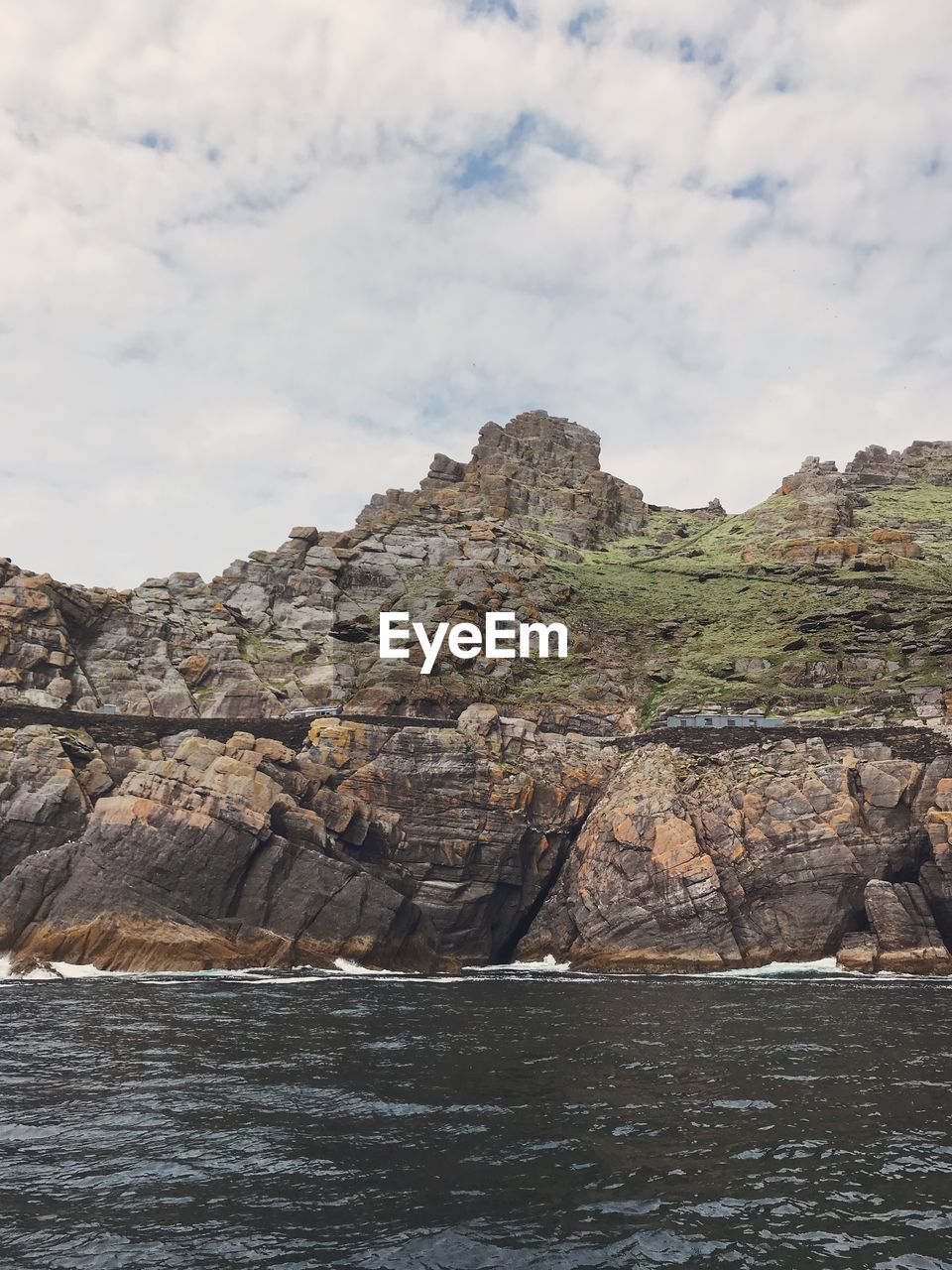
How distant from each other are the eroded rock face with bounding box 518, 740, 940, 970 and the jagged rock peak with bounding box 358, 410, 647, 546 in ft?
277

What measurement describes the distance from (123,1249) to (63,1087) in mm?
12732

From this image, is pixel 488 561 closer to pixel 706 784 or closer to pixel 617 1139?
pixel 706 784

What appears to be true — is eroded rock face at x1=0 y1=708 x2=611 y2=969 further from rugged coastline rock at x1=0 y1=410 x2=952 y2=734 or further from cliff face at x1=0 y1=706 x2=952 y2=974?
rugged coastline rock at x1=0 y1=410 x2=952 y2=734

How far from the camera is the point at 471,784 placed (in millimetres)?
76625

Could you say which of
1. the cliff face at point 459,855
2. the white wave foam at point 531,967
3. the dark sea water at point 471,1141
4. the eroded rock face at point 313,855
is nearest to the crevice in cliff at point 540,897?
the cliff face at point 459,855

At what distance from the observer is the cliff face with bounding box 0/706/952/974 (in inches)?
2399

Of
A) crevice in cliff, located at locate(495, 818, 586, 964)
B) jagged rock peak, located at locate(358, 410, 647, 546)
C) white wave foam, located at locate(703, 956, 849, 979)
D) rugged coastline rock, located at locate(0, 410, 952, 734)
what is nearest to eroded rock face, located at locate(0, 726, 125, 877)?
rugged coastline rock, located at locate(0, 410, 952, 734)

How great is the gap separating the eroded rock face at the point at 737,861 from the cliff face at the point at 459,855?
17 cm

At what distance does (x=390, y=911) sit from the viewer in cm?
6562

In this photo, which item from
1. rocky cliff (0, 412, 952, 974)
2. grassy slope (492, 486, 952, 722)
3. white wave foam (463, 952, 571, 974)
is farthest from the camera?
grassy slope (492, 486, 952, 722)

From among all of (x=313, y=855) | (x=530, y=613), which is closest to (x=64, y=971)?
(x=313, y=855)
